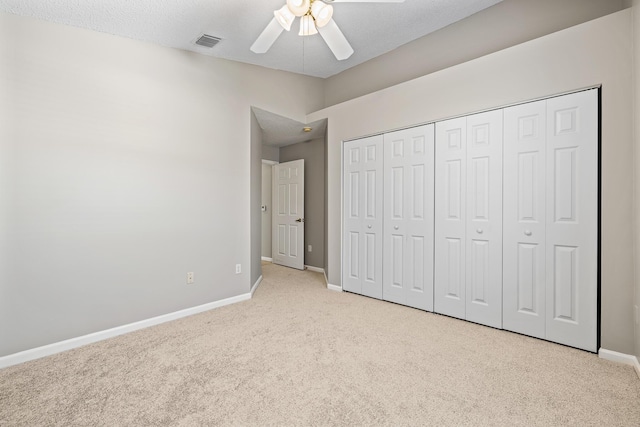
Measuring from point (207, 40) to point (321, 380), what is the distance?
3.20m

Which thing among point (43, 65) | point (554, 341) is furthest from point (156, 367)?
point (554, 341)

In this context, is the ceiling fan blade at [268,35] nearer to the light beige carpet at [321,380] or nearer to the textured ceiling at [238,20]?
the textured ceiling at [238,20]

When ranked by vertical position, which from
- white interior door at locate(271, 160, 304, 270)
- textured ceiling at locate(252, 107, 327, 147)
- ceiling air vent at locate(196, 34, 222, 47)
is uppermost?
ceiling air vent at locate(196, 34, 222, 47)

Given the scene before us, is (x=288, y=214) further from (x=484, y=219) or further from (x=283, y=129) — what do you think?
(x=484, y=219)

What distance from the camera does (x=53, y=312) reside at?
237cm

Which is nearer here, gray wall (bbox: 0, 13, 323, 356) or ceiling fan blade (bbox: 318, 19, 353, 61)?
ceiling fan blade (bbox: 318, 19, 353, 61)

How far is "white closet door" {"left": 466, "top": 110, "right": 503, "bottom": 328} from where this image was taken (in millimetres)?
2723

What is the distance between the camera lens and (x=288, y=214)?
5703mm

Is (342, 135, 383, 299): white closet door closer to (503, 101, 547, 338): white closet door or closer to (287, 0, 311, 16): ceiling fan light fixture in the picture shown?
(503, 101, 547, 338): white closet door

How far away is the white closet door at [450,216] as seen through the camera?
2.95 m

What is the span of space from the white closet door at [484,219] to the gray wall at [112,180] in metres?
2.49

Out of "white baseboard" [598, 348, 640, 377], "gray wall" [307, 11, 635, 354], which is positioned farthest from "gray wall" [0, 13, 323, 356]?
"white baseboard" [598, 348, 640, 377]

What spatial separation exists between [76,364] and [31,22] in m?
2.61

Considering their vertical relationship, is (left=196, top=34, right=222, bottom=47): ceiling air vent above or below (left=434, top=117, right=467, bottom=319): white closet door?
above
